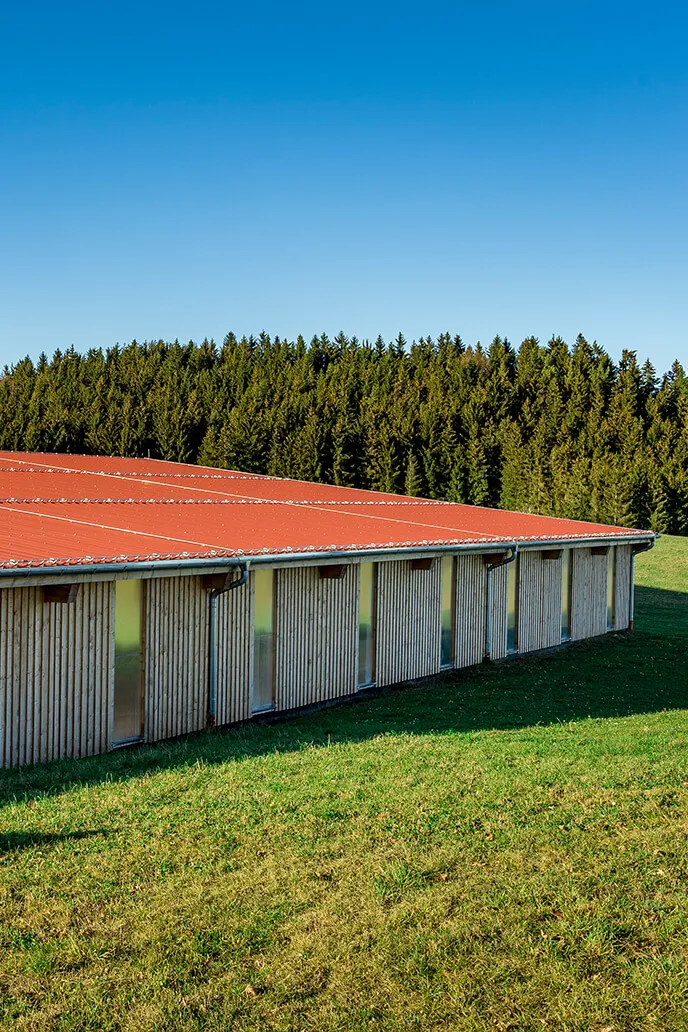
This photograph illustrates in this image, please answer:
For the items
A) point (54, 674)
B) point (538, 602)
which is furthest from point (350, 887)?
point (538, 602)

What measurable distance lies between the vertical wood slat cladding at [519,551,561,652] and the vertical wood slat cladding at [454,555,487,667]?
1.47m

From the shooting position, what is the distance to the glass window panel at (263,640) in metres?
13.8

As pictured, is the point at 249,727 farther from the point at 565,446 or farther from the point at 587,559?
the point at 565,446

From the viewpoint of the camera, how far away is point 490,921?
6004mm

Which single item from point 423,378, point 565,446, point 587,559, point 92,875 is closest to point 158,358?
point 423,378

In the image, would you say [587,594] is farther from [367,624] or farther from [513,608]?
[367,624]

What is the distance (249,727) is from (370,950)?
25.0 ft

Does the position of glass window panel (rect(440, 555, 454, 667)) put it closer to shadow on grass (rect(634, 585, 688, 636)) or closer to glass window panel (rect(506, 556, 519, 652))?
glass window panel (rect(506, 556, 519, 652))

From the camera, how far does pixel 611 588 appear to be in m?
23.4

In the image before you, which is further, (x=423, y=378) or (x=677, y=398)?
(x=423, y=378)

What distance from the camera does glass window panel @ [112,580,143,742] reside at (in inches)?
462

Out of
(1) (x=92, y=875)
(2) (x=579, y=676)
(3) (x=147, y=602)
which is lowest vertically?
(2) (x=579, y=676)

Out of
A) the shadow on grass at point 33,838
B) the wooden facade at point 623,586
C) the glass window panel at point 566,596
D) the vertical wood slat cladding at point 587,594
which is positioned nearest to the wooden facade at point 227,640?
the glass window panel at point 566,596

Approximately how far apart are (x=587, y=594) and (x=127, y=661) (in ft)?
43.3
